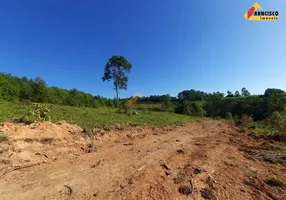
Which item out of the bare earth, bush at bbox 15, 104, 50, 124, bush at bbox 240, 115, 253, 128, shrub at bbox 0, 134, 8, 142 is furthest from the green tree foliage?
bush at bbox 240, 115, 253, 128

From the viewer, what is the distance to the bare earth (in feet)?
11.6

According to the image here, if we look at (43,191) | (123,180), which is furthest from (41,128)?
(123,180)

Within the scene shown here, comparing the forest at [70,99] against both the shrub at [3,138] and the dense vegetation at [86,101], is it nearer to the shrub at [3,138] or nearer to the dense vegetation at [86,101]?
the dense vegetation at [86,101]

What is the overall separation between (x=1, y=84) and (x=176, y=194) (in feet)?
72.5

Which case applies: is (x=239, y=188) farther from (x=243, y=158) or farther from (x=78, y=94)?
(x=78, y=94)

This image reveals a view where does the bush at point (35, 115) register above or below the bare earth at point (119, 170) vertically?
above

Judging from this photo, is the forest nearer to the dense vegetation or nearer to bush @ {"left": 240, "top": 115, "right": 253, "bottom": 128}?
the dense vegetation

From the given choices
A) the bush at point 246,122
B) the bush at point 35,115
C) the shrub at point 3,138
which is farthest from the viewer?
the bush at point 246,122

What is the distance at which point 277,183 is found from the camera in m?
4.20

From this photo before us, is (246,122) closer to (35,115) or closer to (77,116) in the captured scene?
(77,116)

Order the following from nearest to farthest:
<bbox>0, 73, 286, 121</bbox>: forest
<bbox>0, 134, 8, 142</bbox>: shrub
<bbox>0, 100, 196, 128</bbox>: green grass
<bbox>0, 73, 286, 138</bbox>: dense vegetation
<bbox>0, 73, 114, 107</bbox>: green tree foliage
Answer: <bbox>0, 134, 8, 142</bbox>: shrub
<bbox>0, 100, 196, 128</bbox>: green grass
<bbox>0, 73, 286, 138</bbox>: dense vegetation
<bbox>0, 73, 114, 107</bbox>: green tree foliage
<bbox>0, 73, 286, 121</bbox>: forest

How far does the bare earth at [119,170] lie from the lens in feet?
11.6

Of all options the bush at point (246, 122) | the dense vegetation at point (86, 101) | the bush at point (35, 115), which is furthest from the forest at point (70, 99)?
the bush at point (35, 115)

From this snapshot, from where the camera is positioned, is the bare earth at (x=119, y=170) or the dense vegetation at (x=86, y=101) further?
the dense vegetation at (x=86, y=101)
